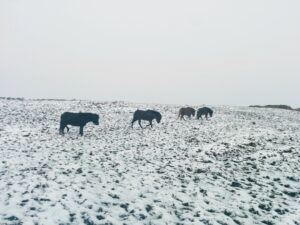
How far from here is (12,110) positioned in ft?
117

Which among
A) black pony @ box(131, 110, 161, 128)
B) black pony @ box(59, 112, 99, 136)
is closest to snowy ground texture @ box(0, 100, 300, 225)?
black pony @ box(59, 112, 99, 136)

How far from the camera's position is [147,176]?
629 inches

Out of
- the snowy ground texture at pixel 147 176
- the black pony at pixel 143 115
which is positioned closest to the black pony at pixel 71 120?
the snowy ground texture at pixel 147 176

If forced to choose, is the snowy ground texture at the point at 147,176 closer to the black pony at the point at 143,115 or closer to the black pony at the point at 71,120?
the black pony at the point at 71,120

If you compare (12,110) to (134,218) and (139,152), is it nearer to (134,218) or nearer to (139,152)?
(139,152)

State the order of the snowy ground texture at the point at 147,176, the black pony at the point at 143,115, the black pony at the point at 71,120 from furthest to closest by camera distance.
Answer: the black pony at the point at 143,115, the black pony at the point at 71,120, the snowy ground texture at the point at 147,176

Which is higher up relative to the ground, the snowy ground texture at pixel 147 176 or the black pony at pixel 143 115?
the black pony at pixel 143 115

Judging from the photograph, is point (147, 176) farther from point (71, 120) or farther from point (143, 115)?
point (143, 115)

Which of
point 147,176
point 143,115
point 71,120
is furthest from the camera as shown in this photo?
point 143,115

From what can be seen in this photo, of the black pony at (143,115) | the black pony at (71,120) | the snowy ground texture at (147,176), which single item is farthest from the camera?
the black pony at (143,115)

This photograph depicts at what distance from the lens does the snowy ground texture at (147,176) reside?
1241 centimetres

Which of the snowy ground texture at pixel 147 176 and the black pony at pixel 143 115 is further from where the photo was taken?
the black pony at pixel 143 115

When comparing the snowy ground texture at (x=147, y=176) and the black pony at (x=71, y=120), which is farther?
the black pony at (x=71, y=120)

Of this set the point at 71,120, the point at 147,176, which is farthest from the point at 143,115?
the point at 147,176
